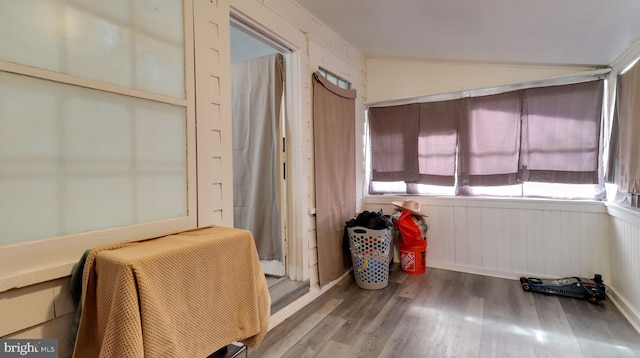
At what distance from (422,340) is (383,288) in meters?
0.88

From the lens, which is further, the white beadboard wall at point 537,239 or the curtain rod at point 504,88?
the curtain rod at point 504,88

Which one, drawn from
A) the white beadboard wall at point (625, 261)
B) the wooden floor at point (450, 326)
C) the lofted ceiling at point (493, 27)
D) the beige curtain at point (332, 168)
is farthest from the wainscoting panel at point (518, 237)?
the lofted ceiling at point (493, 27)

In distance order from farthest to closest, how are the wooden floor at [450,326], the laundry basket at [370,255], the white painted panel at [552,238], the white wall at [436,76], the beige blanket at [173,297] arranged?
the white wall at [436,76]
the white painted panel at [552,238]
the laundry basket at [370,255]
the wooden floor at [450,326]
the beige blanket at [173,297]

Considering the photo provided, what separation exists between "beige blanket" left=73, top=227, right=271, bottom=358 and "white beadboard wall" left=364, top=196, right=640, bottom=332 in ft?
8.51

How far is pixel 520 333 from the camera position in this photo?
2.05 m

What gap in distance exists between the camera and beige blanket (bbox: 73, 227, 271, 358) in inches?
35.5

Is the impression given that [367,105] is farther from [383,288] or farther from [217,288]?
[217,288]

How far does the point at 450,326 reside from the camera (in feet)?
7.10

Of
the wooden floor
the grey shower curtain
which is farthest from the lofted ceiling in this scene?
the wooden floor

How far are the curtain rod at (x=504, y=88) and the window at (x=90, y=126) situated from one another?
103 inches

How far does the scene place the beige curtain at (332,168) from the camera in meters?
2.69

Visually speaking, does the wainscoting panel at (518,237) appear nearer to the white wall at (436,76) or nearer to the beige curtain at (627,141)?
the beige curtain at (627,141)

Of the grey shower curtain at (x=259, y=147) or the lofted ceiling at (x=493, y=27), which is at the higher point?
the lofted ceiling at (x=493, y=27)

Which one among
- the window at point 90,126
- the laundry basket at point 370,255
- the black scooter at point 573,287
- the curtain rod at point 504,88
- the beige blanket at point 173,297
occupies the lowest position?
the black scooter at point 573,287
